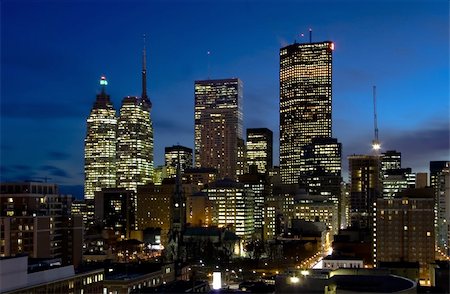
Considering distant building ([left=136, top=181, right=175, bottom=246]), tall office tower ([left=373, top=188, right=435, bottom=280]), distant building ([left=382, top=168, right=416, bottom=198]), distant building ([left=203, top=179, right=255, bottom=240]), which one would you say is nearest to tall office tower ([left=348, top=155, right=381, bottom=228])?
distant building ([left=382, top=168, right=416, bottom=198])

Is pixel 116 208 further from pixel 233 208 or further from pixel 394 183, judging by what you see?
pixel 394 183

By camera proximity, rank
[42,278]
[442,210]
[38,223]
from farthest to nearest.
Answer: [442,210]
[38,223]
[42,278]

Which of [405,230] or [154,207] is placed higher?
[405,230]

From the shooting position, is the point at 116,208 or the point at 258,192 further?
the point at 258,192

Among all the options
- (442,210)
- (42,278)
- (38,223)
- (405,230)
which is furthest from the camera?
(442,210)

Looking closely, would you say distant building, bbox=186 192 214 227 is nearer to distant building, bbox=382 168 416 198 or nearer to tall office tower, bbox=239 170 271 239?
tall office tower, bbox=239 170 271 239

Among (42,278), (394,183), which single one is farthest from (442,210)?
(42,278)

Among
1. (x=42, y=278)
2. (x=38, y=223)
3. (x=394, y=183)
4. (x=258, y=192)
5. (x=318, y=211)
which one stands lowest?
(x=318, y=211)

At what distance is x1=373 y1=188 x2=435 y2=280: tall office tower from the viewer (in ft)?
298

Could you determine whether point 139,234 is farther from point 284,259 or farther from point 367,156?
point 367,156

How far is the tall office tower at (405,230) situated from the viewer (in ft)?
298

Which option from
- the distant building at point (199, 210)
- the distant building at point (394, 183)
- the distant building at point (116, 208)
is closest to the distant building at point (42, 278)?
the distant building at point (199, 210)

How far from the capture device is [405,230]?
9206cm

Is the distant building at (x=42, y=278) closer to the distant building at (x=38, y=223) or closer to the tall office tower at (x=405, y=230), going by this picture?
the distant building at (x=38, y=223)
